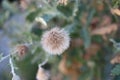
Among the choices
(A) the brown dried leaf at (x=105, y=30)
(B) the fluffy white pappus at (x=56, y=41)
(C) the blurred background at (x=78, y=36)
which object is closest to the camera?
(B) the fluffy white pappus at (x=56, y=41)

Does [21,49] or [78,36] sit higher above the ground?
[78,36]

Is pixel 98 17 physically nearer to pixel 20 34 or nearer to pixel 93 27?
pixel 93 27

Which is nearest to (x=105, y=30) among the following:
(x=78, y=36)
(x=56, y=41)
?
(x=78, y=36)

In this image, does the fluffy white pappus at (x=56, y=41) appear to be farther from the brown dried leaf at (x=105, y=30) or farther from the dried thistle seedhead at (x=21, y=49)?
the brown dried leaf at (x=105, y=30)

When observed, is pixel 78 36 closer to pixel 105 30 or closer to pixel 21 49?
pixel 105 30

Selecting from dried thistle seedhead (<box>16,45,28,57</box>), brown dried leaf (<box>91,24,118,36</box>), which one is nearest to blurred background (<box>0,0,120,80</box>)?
brown dried leaf (<box>91,24,118,36</box>)

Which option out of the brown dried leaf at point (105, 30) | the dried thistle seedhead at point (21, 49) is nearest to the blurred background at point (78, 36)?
the brown dried leaf at point (105, 30)

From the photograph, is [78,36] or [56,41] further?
[78,36]

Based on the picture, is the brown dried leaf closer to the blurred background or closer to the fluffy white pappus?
the blurred background

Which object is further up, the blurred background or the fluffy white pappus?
the blurred background
